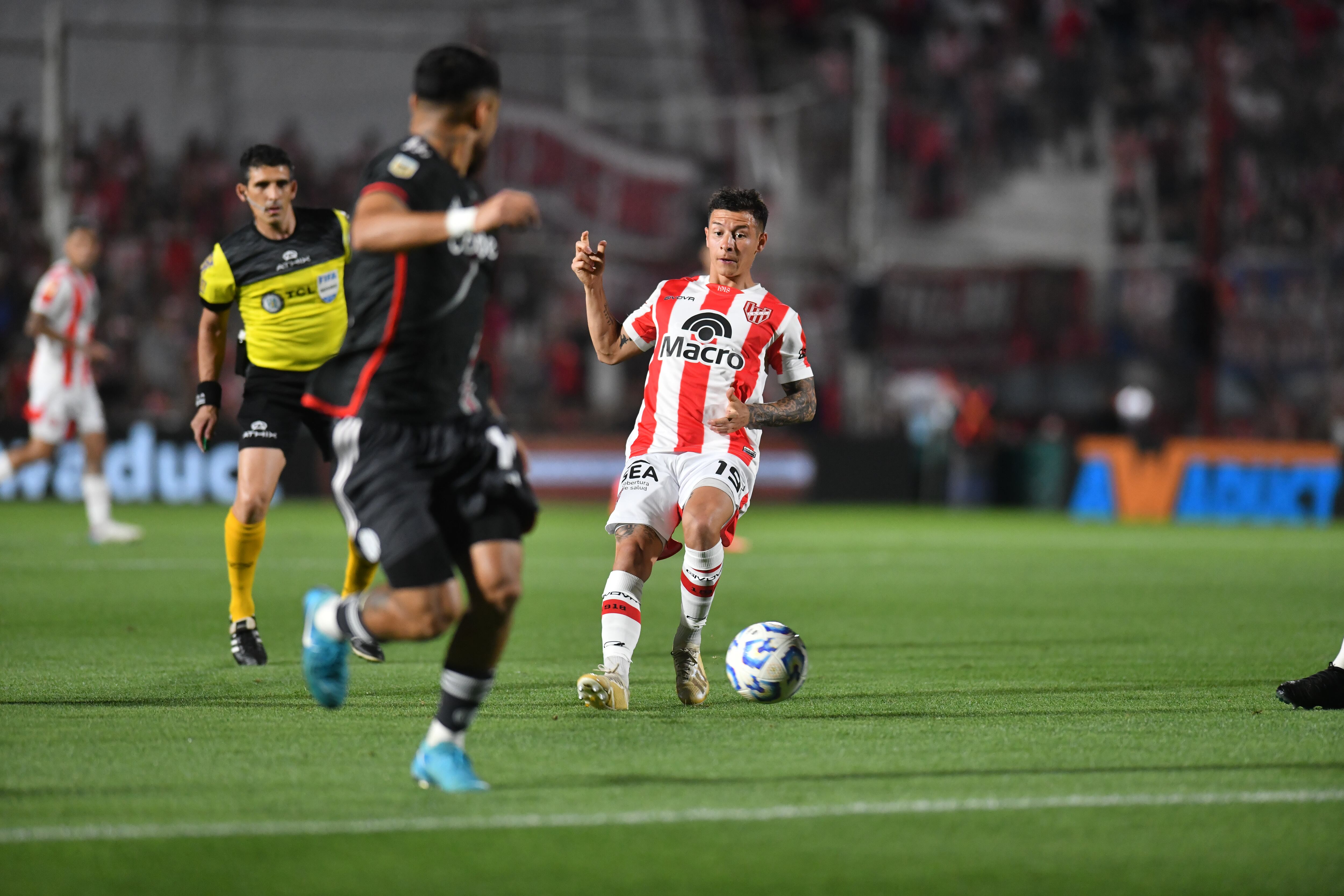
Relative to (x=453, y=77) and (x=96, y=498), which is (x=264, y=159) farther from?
(x=96, y=498)

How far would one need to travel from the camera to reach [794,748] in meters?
5.30

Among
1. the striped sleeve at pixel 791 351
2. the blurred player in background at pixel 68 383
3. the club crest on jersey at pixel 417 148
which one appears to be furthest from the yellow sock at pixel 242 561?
the blurred player in background at pixel 68 383

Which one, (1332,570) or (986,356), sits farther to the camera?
(986,356)

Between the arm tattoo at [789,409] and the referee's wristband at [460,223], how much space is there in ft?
6.93

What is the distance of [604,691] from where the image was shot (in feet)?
20.1

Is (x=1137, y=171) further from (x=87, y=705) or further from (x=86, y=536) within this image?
(x=87, y=705)

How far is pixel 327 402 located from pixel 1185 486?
57.3ft

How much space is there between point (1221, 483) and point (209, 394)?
15916 millimetres

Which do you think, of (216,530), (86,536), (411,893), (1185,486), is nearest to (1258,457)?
(1185,486)

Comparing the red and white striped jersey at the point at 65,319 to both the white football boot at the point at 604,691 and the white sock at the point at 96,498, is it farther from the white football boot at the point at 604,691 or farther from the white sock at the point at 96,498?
the white football boot at the point at 604,691

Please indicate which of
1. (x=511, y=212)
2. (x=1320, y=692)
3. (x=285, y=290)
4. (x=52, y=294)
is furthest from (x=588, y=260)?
(x=52, y=294)

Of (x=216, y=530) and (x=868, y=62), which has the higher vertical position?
(x=868, y=62)

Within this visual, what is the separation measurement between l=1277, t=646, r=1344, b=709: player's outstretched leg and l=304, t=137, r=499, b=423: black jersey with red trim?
11.4 ft

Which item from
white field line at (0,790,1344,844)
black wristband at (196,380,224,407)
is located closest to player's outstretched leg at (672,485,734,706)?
white field line at (0,790,1344,844)
